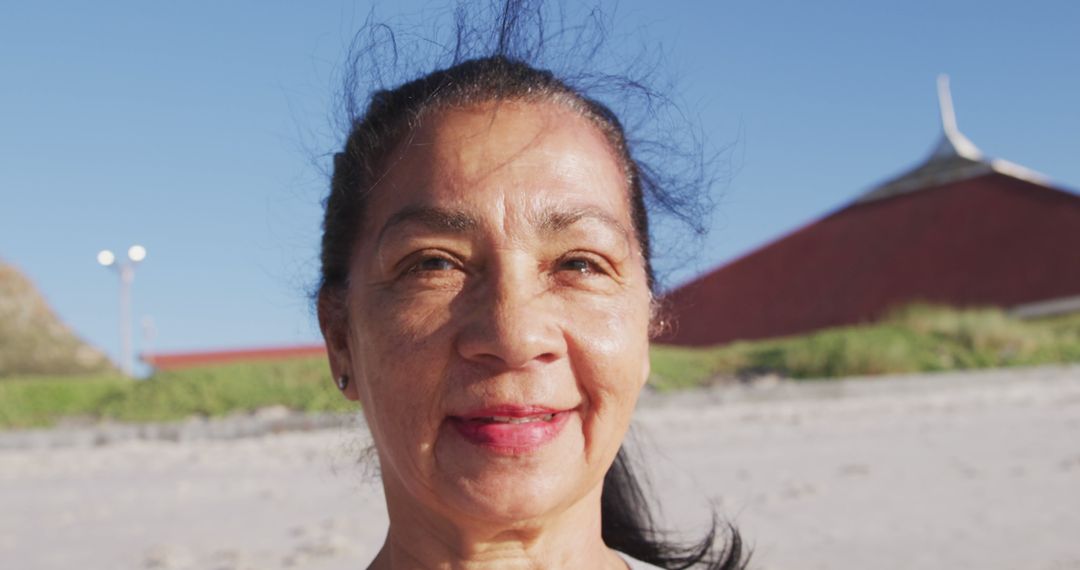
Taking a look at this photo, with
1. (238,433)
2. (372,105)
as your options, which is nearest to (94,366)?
(238,433)

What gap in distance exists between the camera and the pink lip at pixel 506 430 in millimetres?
1476

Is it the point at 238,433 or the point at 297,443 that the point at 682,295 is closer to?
the point at 297,443

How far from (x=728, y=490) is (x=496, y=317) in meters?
4.26

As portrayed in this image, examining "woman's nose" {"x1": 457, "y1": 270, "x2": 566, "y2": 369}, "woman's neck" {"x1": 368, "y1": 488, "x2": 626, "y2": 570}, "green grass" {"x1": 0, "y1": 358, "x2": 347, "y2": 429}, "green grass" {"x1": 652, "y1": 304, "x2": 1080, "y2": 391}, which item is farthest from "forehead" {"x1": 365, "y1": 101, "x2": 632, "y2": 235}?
"green grass" {"x1": 652, "y1": 304, "x2": 1080, "y2": 391}

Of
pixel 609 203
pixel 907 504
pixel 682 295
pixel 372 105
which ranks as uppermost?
pixel 372 105

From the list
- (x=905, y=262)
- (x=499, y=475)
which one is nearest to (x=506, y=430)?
(x=499, y=475)

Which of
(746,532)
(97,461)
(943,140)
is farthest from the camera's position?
(943,140)

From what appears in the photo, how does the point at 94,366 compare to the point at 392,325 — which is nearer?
the point at 392,325

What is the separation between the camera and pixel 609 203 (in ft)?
5.67

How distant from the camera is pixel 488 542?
1.58 m

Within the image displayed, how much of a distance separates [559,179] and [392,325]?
371mm

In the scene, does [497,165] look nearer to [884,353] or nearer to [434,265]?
[434,265]

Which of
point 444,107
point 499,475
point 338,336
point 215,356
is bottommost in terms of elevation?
point 215,356

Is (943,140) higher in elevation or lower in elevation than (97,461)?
higher
